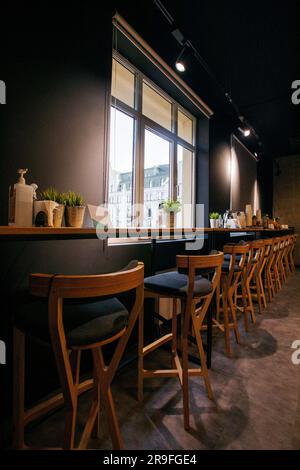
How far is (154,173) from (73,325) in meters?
2.67

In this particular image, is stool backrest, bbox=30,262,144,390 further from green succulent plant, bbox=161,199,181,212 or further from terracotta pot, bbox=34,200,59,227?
green succulent plant, bbox=161,199,181,212

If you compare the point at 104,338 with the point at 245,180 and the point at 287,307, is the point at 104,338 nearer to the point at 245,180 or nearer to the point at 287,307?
the point at 287,307

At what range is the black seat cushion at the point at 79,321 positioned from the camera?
87 centimetres

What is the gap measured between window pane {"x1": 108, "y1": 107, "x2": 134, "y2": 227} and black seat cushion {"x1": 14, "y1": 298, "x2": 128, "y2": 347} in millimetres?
1447

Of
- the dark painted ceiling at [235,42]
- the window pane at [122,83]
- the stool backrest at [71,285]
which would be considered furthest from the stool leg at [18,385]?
the dark painted ceiling at [235,42]

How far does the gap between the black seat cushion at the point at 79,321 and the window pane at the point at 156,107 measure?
9.00ft

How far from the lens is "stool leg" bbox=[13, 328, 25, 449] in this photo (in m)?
1.07

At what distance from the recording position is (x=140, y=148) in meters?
2.90

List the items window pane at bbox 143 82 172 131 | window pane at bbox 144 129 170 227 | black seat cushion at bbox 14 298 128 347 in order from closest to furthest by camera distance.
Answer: black seat cushion at bbox 14 298 128 347 → window pane at bbox 144 129 170 227 → window pane at bbox 143 82 172 131

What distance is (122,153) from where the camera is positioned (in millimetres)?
2660

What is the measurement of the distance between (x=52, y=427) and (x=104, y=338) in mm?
866

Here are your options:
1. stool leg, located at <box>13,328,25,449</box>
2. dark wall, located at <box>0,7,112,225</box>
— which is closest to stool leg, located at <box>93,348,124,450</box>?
stool leg, located at <box>13,328,25,449</box>

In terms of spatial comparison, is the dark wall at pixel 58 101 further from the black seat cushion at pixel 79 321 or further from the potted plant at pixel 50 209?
the black seat cushion at pixel 79 321

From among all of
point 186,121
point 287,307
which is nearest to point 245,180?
point 186,121
